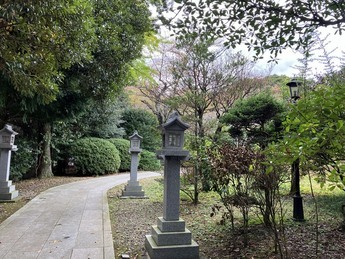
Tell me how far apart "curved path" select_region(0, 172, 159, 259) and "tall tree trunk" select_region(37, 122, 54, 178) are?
163 inches

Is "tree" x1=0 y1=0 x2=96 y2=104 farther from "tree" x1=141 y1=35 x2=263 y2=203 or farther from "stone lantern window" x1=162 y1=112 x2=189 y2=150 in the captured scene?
"stone lantern window" x1=162 y1=112 x2=189 y2=150

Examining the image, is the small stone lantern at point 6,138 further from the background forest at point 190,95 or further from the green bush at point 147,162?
the green bush at point 147,162

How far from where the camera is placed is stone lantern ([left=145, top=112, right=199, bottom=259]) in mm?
3273

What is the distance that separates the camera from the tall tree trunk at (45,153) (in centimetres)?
1093

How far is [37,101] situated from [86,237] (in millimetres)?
5170

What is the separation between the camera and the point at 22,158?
10047 millimetres

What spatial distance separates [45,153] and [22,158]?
1045mm

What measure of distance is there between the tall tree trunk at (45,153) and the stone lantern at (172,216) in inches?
342

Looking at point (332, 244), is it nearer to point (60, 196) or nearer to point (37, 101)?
point (60, 196)

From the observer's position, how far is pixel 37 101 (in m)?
7.93

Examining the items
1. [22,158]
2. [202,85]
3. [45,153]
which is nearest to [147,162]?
[45,153]

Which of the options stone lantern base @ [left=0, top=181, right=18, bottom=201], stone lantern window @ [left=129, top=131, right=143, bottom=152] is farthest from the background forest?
stone lantern base @ [left=0, top=181, right=18, bottom=201]

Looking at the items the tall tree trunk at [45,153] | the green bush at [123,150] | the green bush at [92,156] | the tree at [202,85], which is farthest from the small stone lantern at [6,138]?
the green bush at [123,150]

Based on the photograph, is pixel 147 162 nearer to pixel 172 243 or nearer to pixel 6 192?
pixel 6 192
